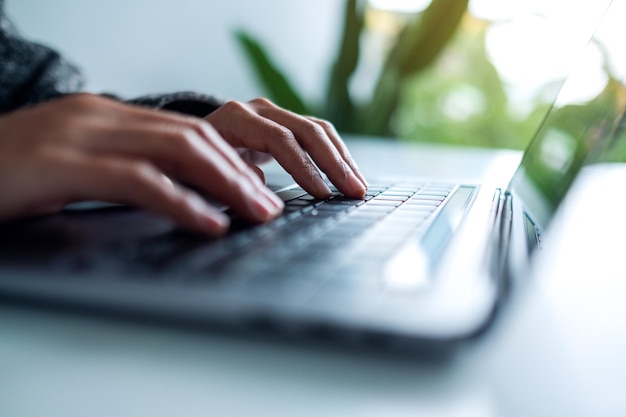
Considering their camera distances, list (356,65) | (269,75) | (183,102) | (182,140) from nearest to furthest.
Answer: (182,140), (183,102), (269,75), (356,65)

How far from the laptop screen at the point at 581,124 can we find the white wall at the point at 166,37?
0.74m

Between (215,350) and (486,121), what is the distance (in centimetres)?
244

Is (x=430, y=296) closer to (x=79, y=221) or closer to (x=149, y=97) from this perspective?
(x=79, y=221)

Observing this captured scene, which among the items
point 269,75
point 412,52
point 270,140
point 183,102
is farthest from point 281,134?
point 412,52

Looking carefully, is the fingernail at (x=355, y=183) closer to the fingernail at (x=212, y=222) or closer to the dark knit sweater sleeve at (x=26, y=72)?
the fingernail at (x=212, y=222)

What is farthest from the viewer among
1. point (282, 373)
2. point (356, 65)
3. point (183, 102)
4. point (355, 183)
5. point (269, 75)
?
point (356, 65)

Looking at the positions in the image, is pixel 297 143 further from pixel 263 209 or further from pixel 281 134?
pixel 263 209

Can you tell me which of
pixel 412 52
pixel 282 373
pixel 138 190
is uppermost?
pixel 412 52

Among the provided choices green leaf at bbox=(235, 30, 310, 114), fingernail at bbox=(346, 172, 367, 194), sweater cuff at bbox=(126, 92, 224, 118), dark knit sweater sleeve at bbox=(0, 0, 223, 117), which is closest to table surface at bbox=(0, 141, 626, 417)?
fingernail at bbox=(346, 172, 367, 194)

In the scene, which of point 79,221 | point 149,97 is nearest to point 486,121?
point 149,97

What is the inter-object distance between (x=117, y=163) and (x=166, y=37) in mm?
1112

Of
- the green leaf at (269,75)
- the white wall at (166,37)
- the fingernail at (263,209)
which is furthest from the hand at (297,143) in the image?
the green leaf at (269,75)

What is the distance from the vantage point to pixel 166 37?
1.32 m

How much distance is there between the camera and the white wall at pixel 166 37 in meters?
1.02
